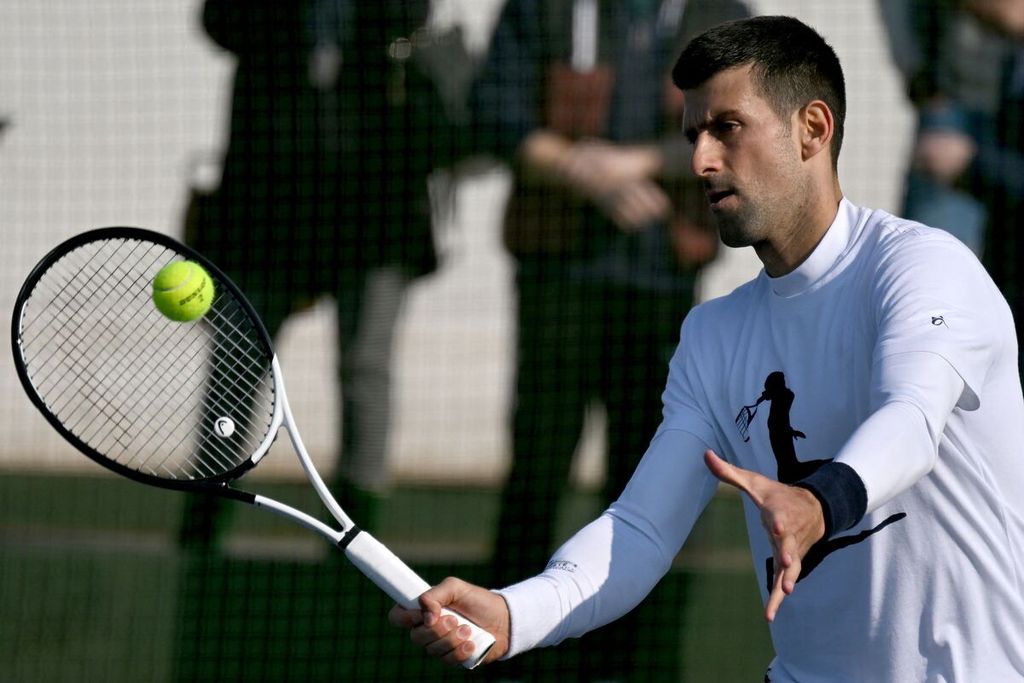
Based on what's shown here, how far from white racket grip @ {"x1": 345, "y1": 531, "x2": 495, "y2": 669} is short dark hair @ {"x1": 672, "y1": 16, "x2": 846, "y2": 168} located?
91 cm

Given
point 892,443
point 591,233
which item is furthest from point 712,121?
point 591,233

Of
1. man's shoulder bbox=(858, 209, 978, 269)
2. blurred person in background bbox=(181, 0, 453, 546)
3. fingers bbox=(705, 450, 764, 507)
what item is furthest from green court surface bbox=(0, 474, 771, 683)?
fingers bbox=(705, 450, 764, 507)

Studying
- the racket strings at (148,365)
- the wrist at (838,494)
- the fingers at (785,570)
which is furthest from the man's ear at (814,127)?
the racket strings at (148,365)

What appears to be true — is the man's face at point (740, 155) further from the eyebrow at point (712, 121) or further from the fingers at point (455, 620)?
the fingers at point (455, 620)

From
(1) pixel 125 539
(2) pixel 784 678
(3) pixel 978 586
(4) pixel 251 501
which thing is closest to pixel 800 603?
(2) pixel 784 678

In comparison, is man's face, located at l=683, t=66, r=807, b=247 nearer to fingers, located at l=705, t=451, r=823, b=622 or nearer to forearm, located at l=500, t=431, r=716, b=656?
forearm, located at l=500, t=431, r=716, b=656

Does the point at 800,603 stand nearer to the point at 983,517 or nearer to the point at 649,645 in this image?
the point at 983,517

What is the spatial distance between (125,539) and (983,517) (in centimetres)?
468

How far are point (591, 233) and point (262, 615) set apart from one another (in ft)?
5.54

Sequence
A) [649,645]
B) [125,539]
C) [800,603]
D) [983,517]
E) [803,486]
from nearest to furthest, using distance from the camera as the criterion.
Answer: [803,486], [983,517], [800,603], [649,645], [125,539]

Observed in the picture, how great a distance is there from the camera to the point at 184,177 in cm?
655

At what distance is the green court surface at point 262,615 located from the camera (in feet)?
15.8

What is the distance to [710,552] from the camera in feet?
19.5

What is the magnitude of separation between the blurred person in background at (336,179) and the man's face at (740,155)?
292 cm
